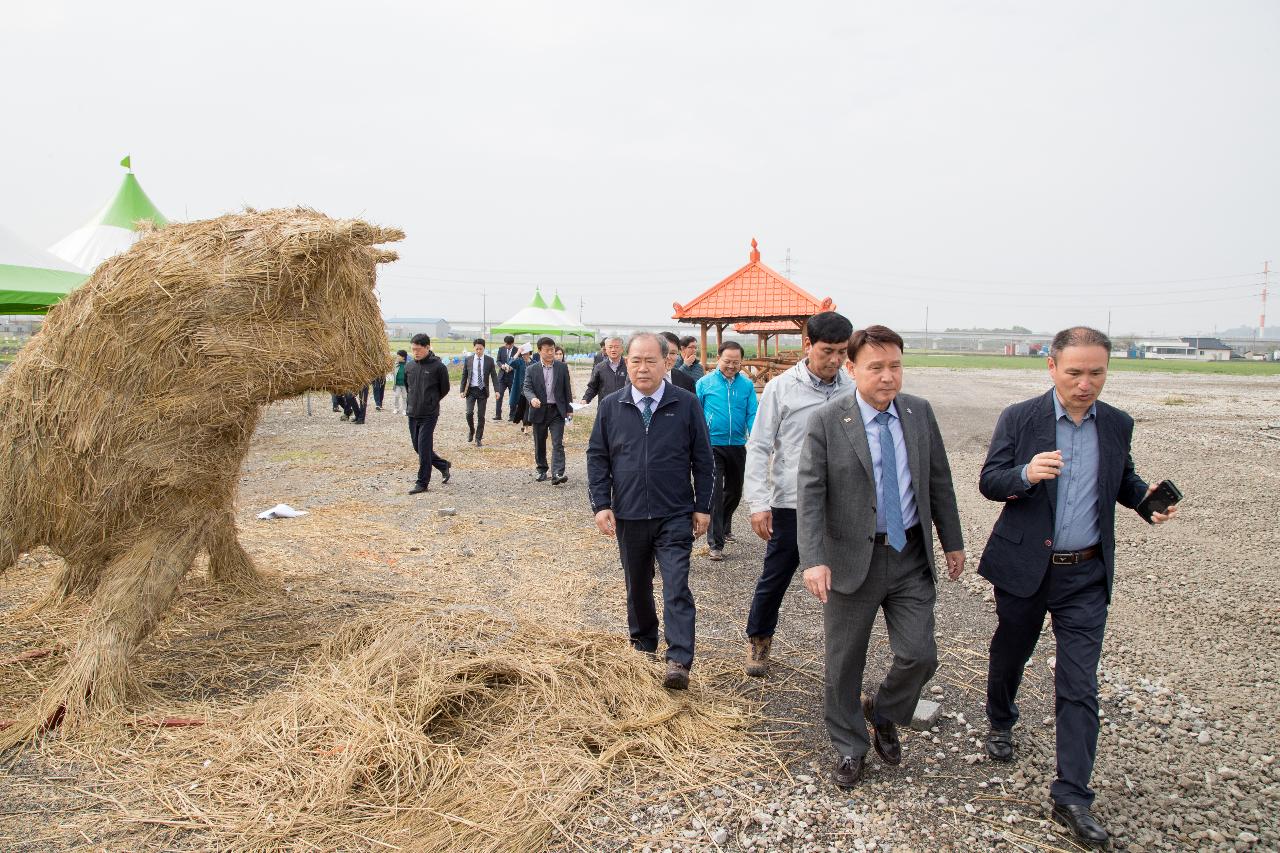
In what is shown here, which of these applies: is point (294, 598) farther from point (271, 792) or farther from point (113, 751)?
point (271, 792)

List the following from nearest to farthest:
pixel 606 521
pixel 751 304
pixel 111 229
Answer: pixel 606 521, pixel 111 229, pixel 751 304

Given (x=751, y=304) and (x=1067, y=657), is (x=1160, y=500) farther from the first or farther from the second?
(x=751, y=304)

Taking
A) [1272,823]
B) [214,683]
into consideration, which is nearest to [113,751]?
[214,683]

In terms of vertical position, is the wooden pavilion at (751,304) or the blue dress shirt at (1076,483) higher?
the wooden pavilion at (751,304)

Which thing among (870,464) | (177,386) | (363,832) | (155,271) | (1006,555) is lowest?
(363,832)

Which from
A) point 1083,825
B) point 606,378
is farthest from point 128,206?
point 1083,825

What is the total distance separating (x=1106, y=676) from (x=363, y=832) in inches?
154

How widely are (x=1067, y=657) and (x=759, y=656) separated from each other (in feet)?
5.52

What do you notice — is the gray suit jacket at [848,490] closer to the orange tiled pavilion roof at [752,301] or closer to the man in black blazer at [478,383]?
the man in black blazer at [478,383]

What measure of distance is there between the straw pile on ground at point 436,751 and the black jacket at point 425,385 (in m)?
5.26

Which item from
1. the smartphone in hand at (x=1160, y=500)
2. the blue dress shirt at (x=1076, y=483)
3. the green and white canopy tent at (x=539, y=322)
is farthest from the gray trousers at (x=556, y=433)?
the green and white canopy tent at (x=539, y=322)

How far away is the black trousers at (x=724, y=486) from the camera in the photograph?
659 centimetres

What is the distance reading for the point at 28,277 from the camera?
26.7 ft

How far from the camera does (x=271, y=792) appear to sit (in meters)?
3.14
